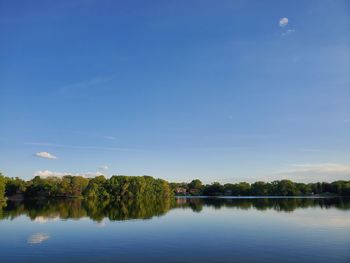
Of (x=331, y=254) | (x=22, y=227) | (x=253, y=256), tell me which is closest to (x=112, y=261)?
(x=253, y=256)

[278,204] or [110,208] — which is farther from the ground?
[278,204]

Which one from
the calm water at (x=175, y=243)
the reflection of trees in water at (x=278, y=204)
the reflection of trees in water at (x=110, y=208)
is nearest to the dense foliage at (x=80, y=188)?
the reflection of trees in water at (x=278, y=204)

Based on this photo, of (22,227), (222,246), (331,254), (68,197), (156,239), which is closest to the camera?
(331,254)

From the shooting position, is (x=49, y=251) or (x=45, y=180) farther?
(x=45, y=180)

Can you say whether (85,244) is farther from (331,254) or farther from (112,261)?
(331,254)

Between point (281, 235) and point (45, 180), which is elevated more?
point (45, 180)

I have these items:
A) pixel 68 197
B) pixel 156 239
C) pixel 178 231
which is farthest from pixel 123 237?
pixel 68 197

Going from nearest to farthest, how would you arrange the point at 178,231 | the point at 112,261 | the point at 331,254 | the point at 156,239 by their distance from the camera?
the point at 112,261 → the point at 331,254 → the point at 156,239 → the point at 178,231

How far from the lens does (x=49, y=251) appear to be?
3062 centimetres

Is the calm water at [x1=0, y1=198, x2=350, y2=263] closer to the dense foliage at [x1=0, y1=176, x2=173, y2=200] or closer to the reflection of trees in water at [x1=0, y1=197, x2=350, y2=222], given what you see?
the reflection of trees in water at [x1=0, y1=197, x2=350, y2=222]

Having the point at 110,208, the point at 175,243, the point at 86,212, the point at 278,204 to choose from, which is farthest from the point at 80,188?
the point at 175,243

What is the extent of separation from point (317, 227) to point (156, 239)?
72.5ft

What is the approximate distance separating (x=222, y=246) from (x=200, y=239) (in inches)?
209

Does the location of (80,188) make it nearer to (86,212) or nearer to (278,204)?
(86,212)
